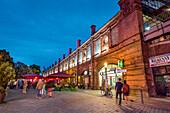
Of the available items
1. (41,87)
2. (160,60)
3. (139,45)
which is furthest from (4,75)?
(160,60)

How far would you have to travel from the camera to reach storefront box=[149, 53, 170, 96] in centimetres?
842

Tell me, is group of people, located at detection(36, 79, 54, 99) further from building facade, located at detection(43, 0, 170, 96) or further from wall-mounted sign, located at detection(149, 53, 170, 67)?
wall-mounted sign, located at detection(149, 53, 170, 67)

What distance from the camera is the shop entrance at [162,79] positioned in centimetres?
862

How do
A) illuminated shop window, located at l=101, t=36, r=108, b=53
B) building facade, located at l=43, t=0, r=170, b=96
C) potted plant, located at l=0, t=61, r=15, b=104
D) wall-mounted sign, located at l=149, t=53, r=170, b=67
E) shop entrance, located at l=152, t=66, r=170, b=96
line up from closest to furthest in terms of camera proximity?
potted plant, located at l=0, t=61, r=15, b=104
wall-mounted sign, located at l=149, t=53, r=170, b=67
shop entrance, located at l=152, t=66, r=170, b=96
building facade, located at l=43, t=0, r=170, b=96
illuminated shop window, located at l=101, t=36, r=108, b=53

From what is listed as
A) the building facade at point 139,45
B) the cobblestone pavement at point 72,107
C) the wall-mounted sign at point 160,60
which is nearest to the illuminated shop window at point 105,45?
the building facade at point 139,45

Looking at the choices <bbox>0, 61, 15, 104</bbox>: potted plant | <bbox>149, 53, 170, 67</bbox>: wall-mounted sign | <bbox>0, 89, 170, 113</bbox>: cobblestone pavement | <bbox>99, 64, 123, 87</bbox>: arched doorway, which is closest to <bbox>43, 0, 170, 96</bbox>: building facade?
<bbox>149, 53, 170, 67</bbox>: wall-mounted sign

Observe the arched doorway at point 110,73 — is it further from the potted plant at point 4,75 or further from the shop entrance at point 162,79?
the potted plant at point 4,75

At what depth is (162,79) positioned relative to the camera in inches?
354

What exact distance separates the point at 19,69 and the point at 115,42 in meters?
34.8

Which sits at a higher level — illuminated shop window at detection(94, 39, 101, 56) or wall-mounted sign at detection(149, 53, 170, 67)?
illuminated shop window at detection(94, 39, 101, 56)

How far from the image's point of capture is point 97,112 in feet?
16.0

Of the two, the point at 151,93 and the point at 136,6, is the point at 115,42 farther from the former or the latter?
the point at 151,93

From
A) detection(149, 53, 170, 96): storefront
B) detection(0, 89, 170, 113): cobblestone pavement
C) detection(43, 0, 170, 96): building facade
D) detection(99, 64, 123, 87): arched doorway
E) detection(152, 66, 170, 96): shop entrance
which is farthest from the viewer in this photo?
detection(99, 64, 123, 87): arched doorway

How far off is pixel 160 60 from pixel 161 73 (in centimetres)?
129
